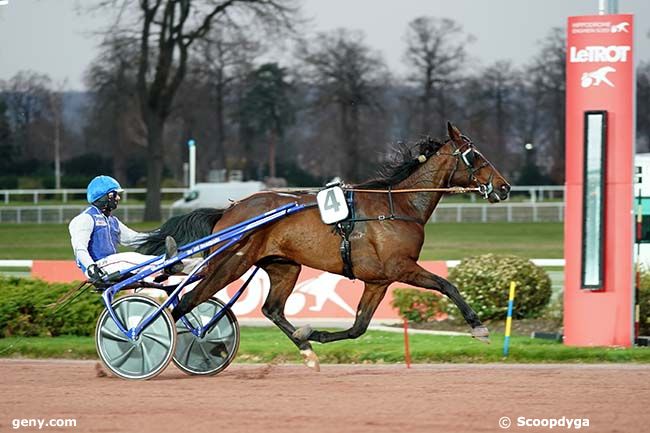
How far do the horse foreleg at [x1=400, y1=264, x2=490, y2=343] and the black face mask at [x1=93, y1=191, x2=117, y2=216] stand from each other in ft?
7.36

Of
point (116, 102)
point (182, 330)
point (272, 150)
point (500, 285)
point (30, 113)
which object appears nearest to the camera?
point (182, 330)

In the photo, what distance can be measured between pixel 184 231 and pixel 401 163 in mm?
1805

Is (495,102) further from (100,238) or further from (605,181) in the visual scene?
(100,238)

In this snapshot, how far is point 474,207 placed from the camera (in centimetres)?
3706

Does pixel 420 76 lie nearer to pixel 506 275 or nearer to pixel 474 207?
pixel 474 207

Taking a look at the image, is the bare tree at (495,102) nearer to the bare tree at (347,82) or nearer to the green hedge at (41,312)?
the bare tree at (347,82)

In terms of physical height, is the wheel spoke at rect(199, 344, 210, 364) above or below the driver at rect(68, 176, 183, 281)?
below

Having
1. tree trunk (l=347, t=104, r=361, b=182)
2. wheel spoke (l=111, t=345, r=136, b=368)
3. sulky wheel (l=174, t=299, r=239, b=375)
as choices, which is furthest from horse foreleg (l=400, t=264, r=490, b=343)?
tree trunk (l=347, t=104, r=361, b=182)

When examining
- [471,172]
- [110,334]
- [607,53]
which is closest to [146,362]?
[110,334]

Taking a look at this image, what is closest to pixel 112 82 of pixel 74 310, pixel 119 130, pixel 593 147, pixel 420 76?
pixel 119 130

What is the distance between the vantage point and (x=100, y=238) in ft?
26.6

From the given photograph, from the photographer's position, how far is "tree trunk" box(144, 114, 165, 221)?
1342 inches

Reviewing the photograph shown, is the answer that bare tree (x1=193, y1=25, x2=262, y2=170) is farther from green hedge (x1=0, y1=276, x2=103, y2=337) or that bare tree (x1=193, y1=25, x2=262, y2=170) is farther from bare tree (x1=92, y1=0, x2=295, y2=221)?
green hedge (x1=0, y1=276, x2=103, y2=337)

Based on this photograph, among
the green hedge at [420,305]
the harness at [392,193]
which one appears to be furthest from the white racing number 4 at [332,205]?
the green hedge at [420,305]
